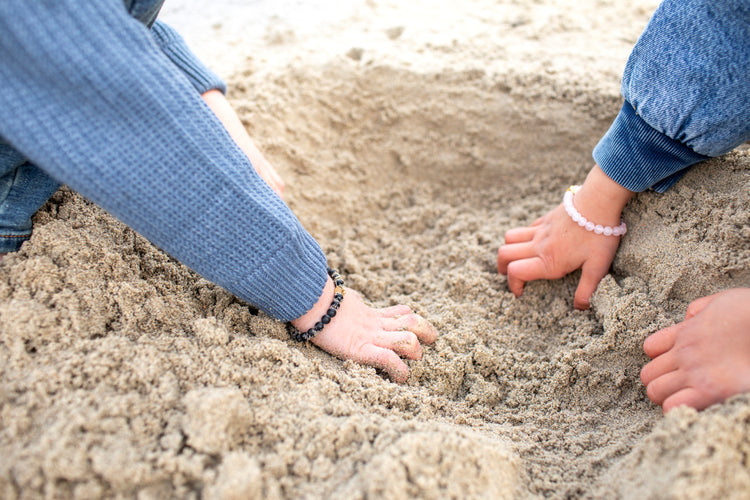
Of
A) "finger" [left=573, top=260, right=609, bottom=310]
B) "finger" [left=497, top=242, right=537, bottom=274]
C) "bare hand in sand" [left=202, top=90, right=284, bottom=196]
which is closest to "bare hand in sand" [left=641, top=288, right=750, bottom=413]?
"finger" [left=573, top=260, right=609, bottom=310]

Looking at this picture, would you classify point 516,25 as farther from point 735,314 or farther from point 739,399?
point 739,399

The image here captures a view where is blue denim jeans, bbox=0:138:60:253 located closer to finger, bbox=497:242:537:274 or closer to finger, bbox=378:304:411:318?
finger, bbox=378:304:411:318

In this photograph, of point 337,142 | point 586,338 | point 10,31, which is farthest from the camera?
point 337,142

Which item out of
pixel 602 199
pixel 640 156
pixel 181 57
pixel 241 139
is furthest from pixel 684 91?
pixel 181 57

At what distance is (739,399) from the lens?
76cm

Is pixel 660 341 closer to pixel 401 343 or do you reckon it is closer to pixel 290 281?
pixel 401 343

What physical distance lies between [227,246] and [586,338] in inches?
30.5

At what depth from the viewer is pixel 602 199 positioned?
1.19m

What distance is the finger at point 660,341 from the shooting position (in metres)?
0.95

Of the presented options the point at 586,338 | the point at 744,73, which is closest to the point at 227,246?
the point at 586,338

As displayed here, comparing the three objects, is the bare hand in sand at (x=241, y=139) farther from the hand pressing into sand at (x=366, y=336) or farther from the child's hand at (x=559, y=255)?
the child's hand at (x=559, y=255)

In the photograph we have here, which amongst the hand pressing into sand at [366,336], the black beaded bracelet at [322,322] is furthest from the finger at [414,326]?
the black beaded bracelet at [322,322]

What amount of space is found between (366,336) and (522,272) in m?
0.43

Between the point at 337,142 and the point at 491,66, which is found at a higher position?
the point at 491,66
